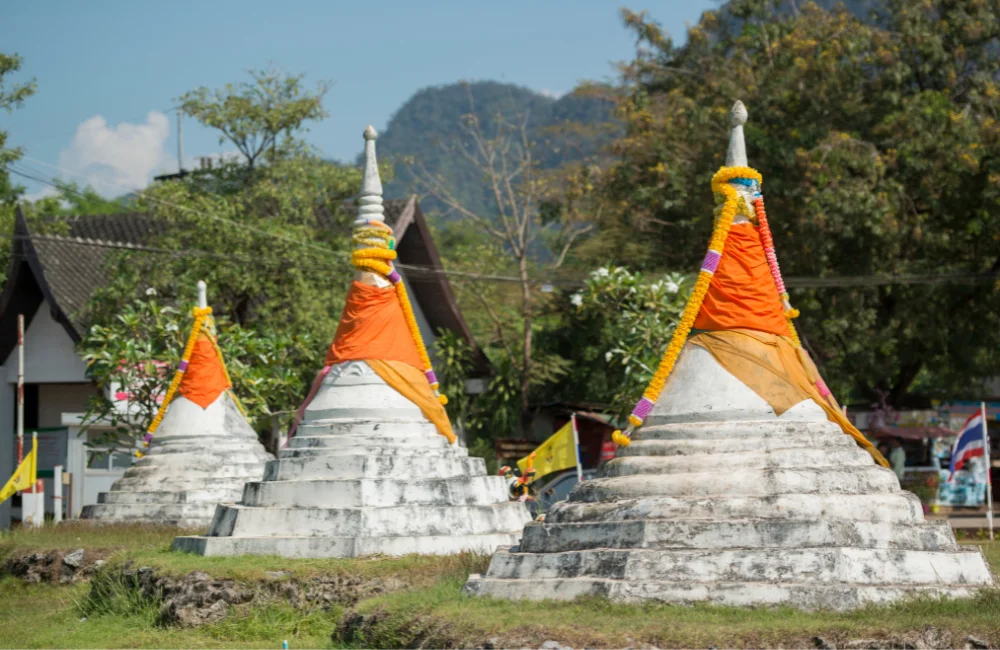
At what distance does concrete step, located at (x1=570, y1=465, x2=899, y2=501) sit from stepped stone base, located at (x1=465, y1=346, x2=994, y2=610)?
12 mm

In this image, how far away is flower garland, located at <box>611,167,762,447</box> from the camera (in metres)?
12.3

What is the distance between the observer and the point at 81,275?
3244 centimetres

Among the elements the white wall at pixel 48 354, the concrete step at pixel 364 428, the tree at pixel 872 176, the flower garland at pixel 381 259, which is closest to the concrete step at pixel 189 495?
the concrete step at pixel 364 428

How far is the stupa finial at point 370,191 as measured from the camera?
710 inches

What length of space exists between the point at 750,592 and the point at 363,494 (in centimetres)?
661

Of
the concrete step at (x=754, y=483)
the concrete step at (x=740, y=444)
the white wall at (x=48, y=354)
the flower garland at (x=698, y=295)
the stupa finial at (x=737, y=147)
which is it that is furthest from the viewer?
the white wall at (x=48, y=354)

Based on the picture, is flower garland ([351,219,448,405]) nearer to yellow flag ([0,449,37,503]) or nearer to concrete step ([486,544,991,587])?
concrete step ([486,544,991,587])

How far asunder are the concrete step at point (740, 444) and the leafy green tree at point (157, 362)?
14691 mm

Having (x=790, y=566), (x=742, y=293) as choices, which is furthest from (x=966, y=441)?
(x=790, y=566)

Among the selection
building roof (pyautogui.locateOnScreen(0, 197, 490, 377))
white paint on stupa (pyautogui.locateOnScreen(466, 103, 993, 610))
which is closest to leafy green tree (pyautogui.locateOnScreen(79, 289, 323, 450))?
building roof (pyautogui.locateOnScreen(0, 197, 490, 377))

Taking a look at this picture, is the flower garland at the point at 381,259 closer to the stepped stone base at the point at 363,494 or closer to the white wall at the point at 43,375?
the stepped stone base at the point at 363,494

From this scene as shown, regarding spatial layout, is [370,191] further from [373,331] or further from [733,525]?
[733,525]

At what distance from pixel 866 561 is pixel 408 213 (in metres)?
22.4

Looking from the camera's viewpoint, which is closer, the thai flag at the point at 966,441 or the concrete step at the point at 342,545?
the concrete step at the point at 342,545
